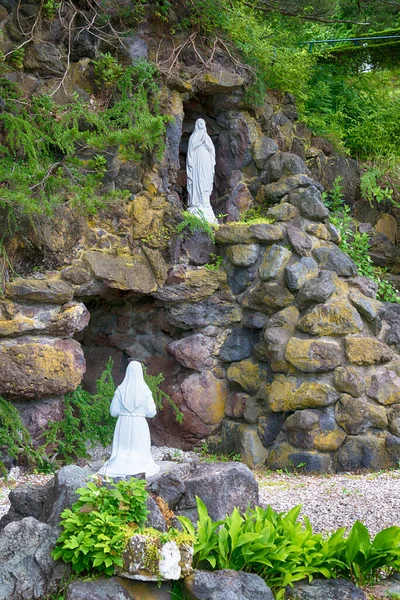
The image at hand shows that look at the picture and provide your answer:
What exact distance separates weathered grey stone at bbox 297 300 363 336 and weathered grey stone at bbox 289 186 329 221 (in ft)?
4.34

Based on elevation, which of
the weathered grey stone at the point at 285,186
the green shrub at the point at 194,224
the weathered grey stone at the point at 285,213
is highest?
the weathered grey stone at the point at 285,186

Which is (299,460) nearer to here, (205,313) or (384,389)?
(384,389)

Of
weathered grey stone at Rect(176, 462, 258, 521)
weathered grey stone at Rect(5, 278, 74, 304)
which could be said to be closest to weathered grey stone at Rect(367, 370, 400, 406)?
weathered grey stone at Rect(176, 462, 258, 521)

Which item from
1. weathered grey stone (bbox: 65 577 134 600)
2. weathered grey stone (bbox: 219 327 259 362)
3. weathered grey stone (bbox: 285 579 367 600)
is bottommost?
weathered grey stone (bbox: 285 579 367 600)

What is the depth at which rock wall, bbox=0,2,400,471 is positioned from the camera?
8.09 meters

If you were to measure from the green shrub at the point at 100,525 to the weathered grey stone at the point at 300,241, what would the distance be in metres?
5.06

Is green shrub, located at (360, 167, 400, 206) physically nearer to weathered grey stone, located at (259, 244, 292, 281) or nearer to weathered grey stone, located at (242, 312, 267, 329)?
weathered grey stone, located at (259, 244, 292, 281)

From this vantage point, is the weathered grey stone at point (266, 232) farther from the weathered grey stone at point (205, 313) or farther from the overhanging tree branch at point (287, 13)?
the overhanging tree branch at point (287, 13)

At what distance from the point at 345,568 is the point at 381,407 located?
387 cm

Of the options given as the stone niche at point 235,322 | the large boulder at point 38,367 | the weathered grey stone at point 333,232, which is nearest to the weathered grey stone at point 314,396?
the stone niche at point 235,322

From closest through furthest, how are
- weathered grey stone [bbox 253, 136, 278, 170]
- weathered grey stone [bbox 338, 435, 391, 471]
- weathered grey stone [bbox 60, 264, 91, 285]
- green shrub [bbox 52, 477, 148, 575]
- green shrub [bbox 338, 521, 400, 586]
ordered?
green shrub [bbox 52, 477, 148, 575] → green shrub [bbox 338, 521, 400, 586] → weathered grey stone [bbox 338, 435, 391, 471] → weathered grey stone [bbox 60, 264, 91, 285] → weathered grey stone [bbox 253, 136, 278, 170]

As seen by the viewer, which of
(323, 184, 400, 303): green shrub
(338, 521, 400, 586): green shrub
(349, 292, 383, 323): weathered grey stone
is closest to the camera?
(338, 521, 400, 586): green shrub

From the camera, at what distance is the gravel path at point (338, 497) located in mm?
5918

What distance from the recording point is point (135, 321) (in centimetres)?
971
